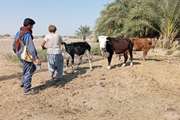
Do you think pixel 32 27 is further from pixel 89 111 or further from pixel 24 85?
pixel 89 111

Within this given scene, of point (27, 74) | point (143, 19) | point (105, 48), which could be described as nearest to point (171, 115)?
point (27, 74)

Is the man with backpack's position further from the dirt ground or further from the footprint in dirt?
the footprint in dirt

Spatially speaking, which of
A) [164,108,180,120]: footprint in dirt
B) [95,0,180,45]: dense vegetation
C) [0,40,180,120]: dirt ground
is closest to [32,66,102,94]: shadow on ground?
[0,40,180,120]: dirt ground

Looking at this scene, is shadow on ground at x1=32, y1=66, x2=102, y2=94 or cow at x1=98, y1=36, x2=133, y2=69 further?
cow at x1=98, y1=36, x2=133, y2=69

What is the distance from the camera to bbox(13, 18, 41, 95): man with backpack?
10.5 meters

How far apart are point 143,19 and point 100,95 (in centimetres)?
1449

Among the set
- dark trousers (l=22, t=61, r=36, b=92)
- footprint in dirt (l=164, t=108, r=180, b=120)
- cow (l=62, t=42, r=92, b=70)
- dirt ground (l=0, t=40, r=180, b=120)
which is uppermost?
cow (l=62, t=42, r=92, b=70)

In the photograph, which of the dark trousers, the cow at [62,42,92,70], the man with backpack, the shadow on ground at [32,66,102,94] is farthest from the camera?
the cow at [62,42,92,70]

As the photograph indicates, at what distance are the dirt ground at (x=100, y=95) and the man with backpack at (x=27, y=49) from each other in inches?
20.3

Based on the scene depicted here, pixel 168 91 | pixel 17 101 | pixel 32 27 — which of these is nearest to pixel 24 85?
pixel 17 101

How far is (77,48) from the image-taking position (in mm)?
13164

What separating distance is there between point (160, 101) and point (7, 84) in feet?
14.2

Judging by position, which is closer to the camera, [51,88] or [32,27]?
[32,27]

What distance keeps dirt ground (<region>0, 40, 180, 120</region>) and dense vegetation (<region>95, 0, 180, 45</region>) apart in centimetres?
1019
